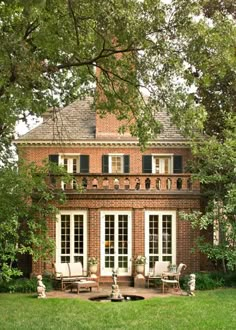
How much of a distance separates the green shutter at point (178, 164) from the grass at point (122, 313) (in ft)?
26.8

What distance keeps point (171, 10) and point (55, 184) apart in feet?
39.3

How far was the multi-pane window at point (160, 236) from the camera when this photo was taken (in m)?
21.5

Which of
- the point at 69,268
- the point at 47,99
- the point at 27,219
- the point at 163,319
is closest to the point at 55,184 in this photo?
the point at 27,219

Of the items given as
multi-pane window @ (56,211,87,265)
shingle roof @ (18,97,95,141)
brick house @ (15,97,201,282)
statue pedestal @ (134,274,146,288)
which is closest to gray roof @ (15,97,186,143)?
shingle roof @ (18,97,95,141)

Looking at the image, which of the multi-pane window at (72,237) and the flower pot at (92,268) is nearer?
the flower pot at (92,268)

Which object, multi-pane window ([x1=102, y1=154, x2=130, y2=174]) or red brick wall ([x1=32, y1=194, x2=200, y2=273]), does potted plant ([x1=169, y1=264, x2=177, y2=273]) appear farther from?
multi-pane window ([x1=102, y1=154, x2=130, y2=174])

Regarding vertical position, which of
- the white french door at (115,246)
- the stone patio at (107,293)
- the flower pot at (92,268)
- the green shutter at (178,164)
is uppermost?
the green shutter at (178,164)

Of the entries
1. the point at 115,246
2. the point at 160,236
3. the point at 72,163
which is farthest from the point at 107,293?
the point at 72,163

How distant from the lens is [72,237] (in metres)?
21.6

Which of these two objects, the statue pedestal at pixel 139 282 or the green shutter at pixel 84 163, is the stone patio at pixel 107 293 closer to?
the statue pedestal at pixel 139 282

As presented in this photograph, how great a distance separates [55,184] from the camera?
853 inches

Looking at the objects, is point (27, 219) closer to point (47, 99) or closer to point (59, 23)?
point (47, 99)

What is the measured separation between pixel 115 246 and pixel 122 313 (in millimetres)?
7298

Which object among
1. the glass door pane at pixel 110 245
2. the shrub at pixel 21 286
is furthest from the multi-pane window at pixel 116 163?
the shrub at pixel 21 286
